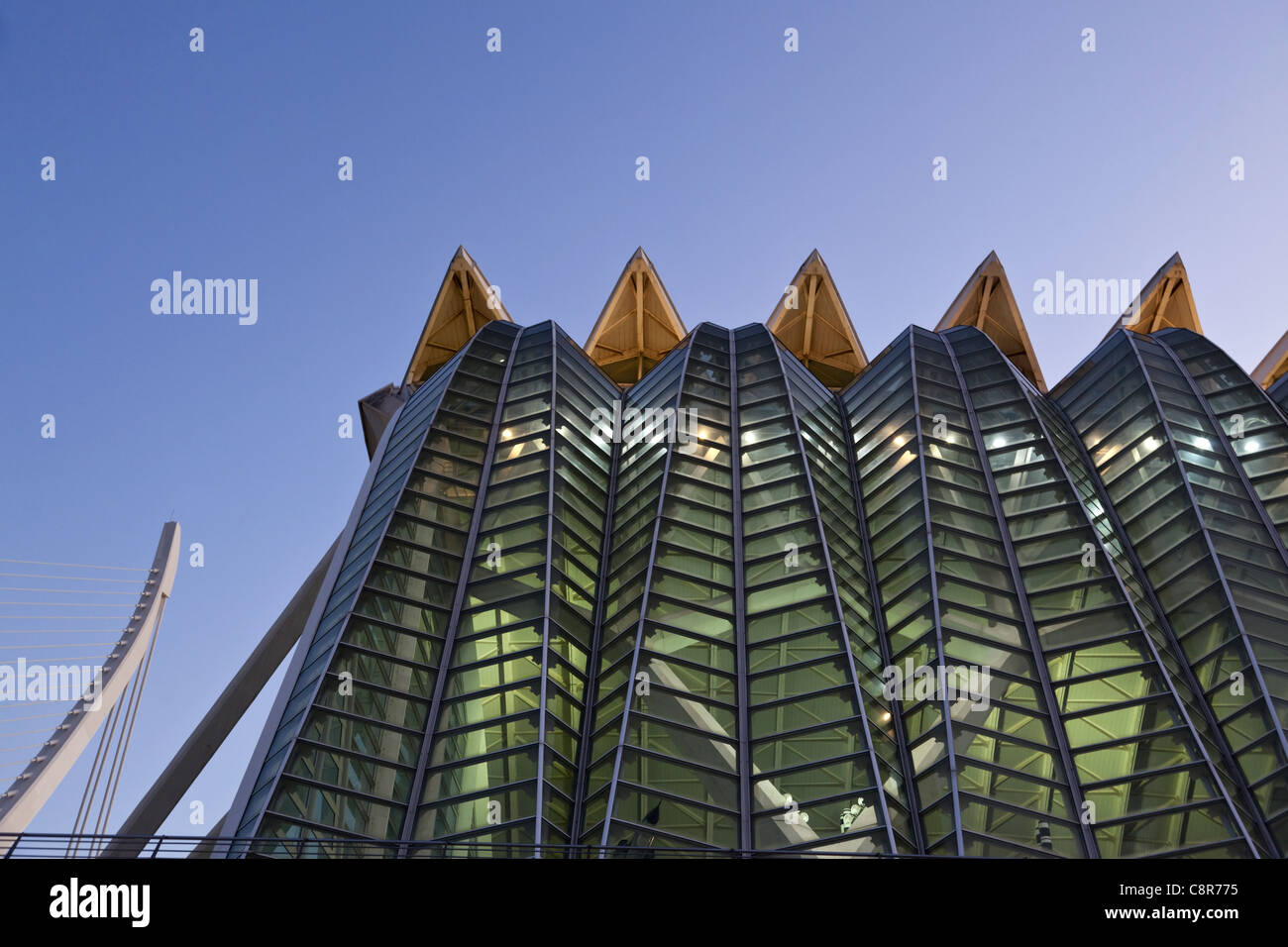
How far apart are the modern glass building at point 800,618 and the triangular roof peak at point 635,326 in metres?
12.1

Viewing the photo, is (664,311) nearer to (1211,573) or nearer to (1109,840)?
(1211,573)

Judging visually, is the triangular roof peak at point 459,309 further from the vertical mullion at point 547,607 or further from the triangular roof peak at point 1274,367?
the triangular roof peak at point 1274,367

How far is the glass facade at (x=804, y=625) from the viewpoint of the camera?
22891mm

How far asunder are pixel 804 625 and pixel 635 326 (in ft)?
94.9

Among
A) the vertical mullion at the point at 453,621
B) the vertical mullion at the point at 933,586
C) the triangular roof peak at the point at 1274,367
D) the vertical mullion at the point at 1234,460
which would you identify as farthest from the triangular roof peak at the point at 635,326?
the triangular roof peak at the point at 1274,367

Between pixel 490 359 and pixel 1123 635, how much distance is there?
2211 centimetres

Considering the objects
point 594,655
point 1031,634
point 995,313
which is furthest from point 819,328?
point 594,655

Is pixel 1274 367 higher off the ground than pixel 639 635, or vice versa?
pixel 1274 367

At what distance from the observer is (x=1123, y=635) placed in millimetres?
26938

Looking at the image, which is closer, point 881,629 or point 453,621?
point 453,621

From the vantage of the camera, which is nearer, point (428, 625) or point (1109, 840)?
point (1109, 840)

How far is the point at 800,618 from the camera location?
2766 cm

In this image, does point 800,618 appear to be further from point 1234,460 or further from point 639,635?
point 1234,460
